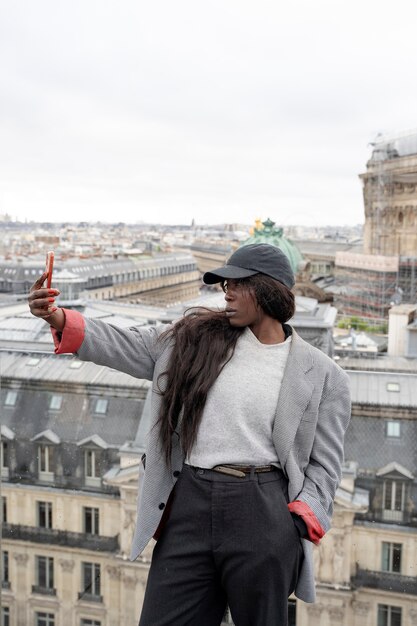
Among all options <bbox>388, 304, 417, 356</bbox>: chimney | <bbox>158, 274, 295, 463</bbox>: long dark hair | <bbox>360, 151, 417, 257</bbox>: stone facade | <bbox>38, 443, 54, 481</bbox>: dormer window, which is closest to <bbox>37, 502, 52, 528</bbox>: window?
<bbox>38, 443, 54, 481</bbox>: dormer window

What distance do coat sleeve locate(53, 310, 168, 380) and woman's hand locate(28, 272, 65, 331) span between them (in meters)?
0.03

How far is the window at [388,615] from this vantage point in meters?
4.58

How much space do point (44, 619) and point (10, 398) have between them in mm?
1636

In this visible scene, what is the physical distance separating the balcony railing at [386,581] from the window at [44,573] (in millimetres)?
1929

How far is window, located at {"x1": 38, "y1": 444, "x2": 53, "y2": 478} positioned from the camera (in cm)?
522

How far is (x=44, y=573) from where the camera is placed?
4840 mm

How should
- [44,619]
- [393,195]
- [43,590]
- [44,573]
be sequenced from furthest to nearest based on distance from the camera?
[393,195]
[44,573]
[43,590]
[44,619]

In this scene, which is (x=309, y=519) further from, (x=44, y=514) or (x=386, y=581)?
(x=44, y=514)

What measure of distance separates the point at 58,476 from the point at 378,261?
3515 cm

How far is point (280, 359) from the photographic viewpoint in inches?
114

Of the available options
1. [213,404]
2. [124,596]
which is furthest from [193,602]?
[124,596]

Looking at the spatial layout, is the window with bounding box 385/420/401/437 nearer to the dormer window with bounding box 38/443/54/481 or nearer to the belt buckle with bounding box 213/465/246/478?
the dormer window with bounding box 38/443/54/481

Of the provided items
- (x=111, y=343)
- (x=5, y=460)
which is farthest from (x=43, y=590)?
(x=111, y=343)

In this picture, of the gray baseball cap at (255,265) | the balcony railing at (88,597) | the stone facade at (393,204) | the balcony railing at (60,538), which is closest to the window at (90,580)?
the balcony railing at (88,597)
